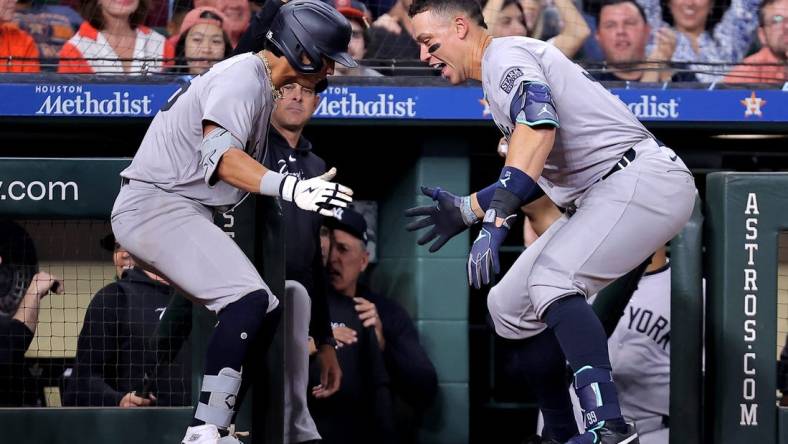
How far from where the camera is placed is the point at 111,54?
625 cm

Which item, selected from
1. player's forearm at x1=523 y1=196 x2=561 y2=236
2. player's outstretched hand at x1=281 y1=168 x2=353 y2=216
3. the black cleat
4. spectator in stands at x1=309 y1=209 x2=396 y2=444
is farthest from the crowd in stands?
the black cleat

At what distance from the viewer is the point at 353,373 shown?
6.01 metres

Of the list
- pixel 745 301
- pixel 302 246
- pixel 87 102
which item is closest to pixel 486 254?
pixel 745 301

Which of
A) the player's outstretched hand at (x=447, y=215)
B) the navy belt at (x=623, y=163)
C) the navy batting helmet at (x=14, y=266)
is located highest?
the navy belt at (x=623, y=163)

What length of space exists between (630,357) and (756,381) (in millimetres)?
936

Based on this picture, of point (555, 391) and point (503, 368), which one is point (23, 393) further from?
point (503, 368)

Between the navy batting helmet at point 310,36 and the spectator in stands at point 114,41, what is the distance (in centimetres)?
213

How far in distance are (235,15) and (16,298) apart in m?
2.48

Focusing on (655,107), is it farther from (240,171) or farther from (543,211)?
(240,171)

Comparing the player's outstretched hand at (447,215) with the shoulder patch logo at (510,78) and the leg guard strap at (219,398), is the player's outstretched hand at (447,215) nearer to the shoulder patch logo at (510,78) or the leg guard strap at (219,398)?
the shoulder patch logo at (510,78)

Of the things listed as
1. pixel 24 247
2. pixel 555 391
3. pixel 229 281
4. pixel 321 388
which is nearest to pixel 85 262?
pixel 24 247

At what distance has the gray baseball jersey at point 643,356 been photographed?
16.4 feet

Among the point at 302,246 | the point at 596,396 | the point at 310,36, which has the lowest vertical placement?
the point at 596,396

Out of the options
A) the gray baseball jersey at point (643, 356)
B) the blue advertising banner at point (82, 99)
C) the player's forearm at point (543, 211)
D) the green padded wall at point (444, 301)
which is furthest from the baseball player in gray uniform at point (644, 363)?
the blue advertising banner at point (82, 99)
